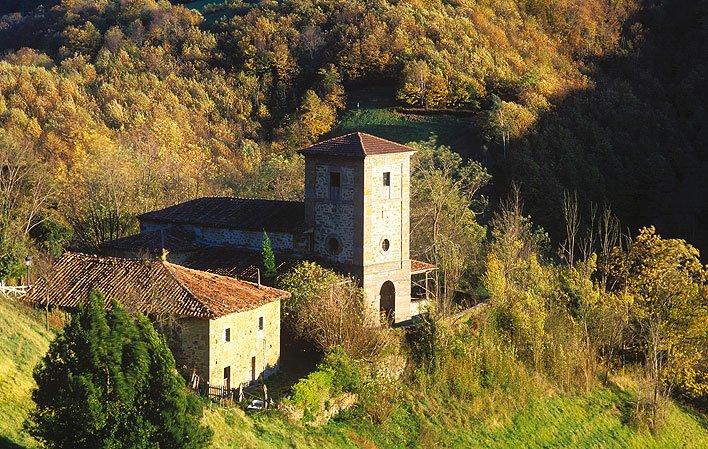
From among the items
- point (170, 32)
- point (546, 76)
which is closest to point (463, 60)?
point (546, 76)

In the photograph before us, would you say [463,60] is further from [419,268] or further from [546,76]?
[419,268]

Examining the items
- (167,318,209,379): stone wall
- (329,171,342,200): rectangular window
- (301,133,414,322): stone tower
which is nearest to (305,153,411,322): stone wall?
(301,133,414,322): stone tower

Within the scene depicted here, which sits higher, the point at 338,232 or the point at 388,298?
the point at 338,232

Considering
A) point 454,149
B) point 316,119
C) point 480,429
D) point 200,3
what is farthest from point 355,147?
point 200,3

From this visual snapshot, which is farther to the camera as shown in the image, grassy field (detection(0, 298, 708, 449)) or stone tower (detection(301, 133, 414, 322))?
stone tower (detection(301, 133, 414, 322))

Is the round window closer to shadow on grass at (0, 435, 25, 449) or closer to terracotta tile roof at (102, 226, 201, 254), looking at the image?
terracotta tile roof at (102, 226, 201, 254)

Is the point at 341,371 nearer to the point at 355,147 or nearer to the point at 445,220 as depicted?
the point at 355,147
